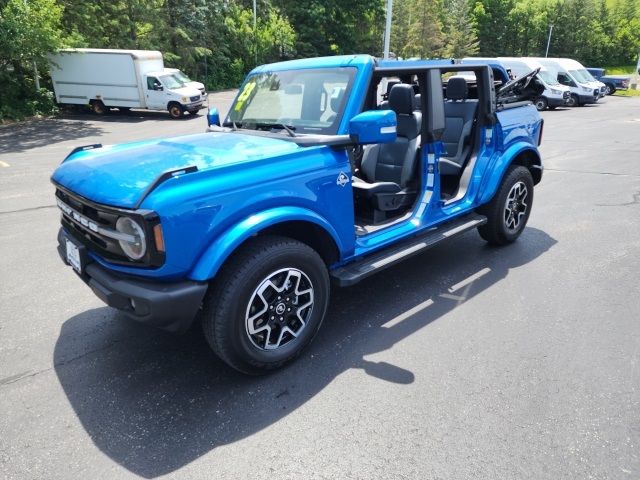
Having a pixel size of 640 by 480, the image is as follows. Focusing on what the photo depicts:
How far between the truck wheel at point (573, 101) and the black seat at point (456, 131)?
21.6m

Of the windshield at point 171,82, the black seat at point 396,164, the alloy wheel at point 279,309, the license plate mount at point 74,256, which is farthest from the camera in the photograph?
the windshield at point 171,82

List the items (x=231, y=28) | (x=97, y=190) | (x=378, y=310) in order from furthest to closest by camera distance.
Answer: (x=231, y=28), (x=378, y=310), (x=97, y=190)

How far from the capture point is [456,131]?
506cm

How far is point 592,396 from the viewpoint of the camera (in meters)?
2.78

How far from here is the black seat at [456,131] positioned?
4637 millimetres

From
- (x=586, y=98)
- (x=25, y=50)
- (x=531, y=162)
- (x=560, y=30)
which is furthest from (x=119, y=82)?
(x=560, y=30)

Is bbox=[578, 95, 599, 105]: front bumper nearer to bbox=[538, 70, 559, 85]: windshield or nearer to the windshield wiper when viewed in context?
bbox=[538, 70, 559, 85]: windshield

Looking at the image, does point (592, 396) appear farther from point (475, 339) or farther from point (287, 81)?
point (287, 81)

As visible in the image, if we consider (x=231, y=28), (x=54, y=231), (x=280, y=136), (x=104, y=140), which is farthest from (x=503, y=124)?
(x=231, y=28)

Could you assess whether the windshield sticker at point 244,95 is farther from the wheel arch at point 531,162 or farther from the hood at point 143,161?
the wheel arch at point 531,162


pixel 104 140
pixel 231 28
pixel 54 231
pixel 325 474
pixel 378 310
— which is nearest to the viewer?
pixel 325 474

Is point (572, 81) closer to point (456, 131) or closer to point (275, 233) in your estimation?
point (456, 131)

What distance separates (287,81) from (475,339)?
8.24ft

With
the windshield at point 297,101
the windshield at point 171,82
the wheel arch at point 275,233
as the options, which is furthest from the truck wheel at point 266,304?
the windshield at point 171,82
